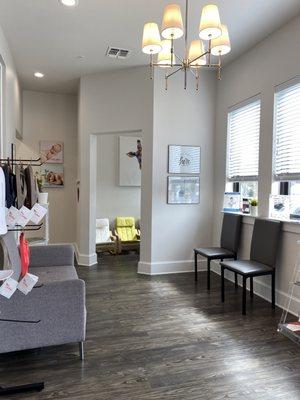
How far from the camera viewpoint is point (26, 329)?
88.0 inches

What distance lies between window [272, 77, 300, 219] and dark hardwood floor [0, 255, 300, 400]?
4.42 feet

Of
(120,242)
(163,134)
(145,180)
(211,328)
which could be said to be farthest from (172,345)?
(120,242)

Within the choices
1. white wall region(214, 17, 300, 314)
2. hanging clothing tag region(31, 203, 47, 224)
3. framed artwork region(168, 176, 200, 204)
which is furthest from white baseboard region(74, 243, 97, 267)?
hanging clothing tag region(31, 203, 47, 224)

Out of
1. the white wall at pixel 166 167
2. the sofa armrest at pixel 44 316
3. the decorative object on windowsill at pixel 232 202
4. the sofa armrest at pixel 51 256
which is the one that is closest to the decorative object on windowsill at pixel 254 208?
the decorative object on windowsill at pixel 232 202

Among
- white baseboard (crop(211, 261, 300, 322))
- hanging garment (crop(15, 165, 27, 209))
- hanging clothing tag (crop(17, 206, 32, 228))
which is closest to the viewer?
hanging clothing tag (crop(17, 206, 32, 228))

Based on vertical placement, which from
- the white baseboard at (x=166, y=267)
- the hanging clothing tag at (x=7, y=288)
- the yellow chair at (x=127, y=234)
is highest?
the hanging clothing tag at (x=7, y=288)

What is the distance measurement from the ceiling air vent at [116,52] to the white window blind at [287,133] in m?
2.07

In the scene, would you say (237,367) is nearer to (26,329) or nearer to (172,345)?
(172,345)

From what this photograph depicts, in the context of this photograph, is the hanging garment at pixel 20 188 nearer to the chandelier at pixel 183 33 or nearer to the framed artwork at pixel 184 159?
the chandelier at pixel 183 33

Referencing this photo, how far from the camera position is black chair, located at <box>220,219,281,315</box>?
3341 mm

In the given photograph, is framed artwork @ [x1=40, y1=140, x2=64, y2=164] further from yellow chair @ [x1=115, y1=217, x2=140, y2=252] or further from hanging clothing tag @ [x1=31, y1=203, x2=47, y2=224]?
hanging clothing tag @ [x1=31, y1=203, x2=47, y2=224]

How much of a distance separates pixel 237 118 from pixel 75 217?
380 cm

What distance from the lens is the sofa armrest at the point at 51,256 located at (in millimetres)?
3467

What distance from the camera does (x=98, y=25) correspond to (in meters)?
3.53
